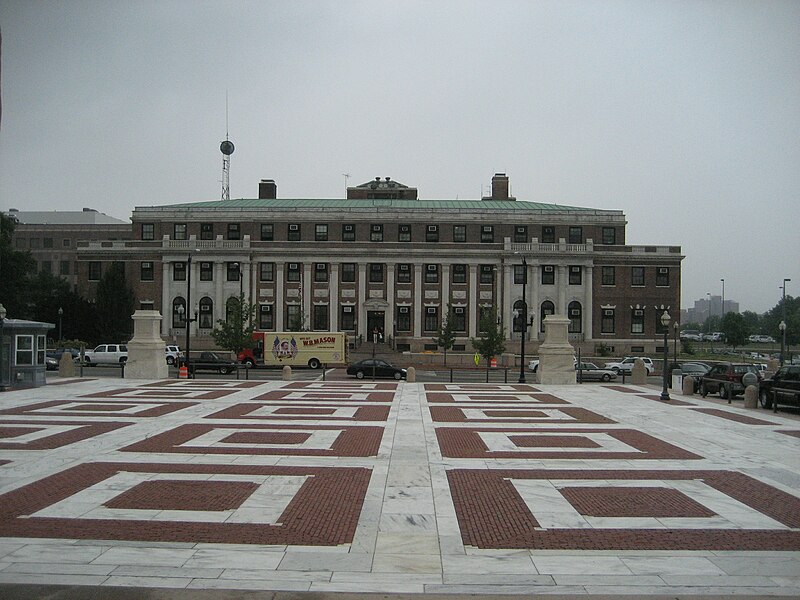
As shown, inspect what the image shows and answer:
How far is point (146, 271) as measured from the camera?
70.1 m

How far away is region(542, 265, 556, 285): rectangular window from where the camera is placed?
69.6 meters

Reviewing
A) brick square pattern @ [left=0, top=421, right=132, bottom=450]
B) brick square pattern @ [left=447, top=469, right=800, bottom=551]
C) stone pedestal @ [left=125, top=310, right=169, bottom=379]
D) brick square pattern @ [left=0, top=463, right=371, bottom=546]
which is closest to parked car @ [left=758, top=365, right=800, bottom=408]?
brick square pattern @ [left=447, top=469, right=800, bottom=551]

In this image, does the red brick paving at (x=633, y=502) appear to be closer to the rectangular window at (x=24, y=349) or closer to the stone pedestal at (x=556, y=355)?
the stone pedestal at (x=556, y=355)

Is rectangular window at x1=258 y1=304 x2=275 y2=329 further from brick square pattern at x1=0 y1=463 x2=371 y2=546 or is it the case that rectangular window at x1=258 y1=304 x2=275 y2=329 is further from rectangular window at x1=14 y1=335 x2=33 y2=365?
brick square pattern at x1=0 y1=463 x2=371 y2=546

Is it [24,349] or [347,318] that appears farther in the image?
[347,318]

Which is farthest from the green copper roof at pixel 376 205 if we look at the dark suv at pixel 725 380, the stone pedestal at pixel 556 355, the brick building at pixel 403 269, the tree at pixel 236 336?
the dark suv at pixel 725 380

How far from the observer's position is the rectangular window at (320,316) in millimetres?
69000

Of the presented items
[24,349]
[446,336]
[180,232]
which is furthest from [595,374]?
[180,232]

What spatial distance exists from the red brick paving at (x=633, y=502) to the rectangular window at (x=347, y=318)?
189ft

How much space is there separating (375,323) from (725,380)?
4367cm

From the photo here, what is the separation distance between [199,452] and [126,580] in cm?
714

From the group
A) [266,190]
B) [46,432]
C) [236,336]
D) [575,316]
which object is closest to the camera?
[46,432]

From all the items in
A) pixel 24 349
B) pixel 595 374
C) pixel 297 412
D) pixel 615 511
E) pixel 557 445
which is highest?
pixel 24 349

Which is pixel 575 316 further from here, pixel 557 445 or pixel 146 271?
pixel 557 445
